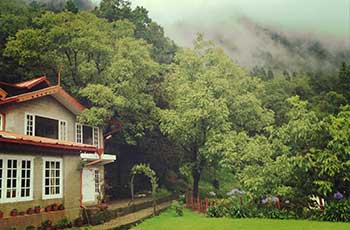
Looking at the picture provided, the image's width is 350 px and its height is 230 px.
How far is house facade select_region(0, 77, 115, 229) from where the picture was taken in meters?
8.41

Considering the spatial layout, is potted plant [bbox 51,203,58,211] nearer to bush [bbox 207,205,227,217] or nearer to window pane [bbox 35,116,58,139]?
window pane [bbox 35,116,58,139]

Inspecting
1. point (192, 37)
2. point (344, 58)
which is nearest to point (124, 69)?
point (192, 37)

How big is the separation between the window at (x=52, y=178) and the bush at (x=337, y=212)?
21.2ft

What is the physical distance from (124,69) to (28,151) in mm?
5286

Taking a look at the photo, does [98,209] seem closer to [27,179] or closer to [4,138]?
[27,179]

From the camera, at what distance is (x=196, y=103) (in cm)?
1386

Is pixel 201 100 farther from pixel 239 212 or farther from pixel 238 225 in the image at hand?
pixel 238 225

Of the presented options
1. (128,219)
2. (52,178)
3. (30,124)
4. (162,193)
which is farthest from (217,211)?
(30,124)

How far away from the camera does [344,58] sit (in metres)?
16.5

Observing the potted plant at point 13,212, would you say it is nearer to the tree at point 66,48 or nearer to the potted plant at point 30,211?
the potted plant at point 30,211

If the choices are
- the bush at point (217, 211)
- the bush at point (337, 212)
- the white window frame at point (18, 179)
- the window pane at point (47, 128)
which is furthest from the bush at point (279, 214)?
the window pane at point (47, 128)

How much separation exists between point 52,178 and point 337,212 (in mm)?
6855

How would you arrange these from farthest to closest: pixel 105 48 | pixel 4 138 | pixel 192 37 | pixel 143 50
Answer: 1. pixel 192 37
2. pixel 143 50
3. pixel 105 48
4. pixel 4 138

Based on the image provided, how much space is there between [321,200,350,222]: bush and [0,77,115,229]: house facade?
593cm
